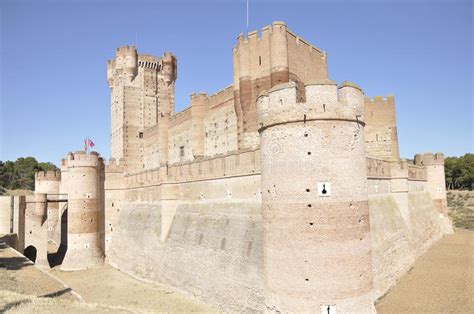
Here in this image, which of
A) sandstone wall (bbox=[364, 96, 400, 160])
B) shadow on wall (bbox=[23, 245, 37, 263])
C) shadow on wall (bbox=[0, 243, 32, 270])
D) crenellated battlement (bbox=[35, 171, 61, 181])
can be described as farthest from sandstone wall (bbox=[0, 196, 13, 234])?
sandstone wall (bbox=[364, 96, 400, 160])

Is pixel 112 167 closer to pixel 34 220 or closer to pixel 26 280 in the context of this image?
pixel 34 220

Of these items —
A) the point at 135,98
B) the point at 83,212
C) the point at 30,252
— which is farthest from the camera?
the point at 135,98

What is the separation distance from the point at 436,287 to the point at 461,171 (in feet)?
201

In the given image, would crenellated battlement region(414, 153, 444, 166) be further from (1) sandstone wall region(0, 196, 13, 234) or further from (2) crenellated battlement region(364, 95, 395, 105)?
(1) sandstone wall region(0, 196, 13, 234)

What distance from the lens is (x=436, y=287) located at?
16.8 meters

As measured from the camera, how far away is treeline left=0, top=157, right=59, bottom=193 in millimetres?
74000

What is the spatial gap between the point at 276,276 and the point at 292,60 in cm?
1323

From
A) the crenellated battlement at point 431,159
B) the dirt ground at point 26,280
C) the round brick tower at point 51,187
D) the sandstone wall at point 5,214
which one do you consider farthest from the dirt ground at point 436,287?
the round brick tower at point 51,187

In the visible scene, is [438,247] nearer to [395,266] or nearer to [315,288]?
[395,266]

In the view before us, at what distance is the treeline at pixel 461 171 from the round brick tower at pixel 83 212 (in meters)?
65.6

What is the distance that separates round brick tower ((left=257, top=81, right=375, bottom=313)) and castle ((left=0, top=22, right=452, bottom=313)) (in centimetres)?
3

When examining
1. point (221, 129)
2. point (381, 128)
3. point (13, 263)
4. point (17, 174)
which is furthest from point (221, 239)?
point (17, 174)

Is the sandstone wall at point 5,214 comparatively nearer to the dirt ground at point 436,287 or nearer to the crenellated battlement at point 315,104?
the crenellated battlement at point 315,104

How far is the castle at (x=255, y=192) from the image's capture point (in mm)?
10359
